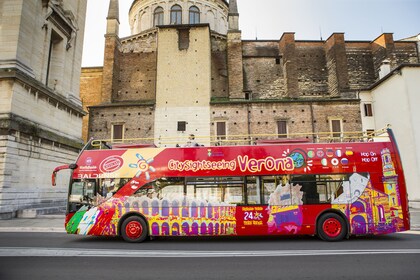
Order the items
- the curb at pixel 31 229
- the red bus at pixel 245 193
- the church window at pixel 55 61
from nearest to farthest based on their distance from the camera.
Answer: the red bus at pixel 245 193
the curb at pixel 31 229
the church window at pixel 55 61

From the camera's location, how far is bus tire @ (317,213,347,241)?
8.74 metres

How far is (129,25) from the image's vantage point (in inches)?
1593

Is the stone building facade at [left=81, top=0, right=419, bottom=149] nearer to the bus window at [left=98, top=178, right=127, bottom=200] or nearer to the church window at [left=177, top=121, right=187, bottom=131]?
the church window at [left=177, top=121, right=187, bottom=131]

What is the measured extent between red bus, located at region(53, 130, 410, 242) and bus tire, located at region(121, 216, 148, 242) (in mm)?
29

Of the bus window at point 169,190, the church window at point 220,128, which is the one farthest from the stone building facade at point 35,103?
the church window at point 220,128

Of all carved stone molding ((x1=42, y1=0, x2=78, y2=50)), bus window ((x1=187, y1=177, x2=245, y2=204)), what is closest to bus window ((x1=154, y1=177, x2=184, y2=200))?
bus window ((x1=187, y1=177, x2=245, y2=204))

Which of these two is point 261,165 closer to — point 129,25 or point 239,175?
point 239,175

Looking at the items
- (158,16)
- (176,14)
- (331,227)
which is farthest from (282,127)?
(158,16)

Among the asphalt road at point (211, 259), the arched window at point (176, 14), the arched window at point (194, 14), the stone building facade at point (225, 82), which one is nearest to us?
the asphalt road at point (211, 259)

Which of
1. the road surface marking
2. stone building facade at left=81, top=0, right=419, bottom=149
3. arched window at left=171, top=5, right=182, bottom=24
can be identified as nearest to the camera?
the road surface marking

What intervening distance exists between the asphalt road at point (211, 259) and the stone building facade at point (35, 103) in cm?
720

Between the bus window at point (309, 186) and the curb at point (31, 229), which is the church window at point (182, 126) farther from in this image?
the bus window at point (309, 186)

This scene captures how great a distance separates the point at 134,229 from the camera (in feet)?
28.9

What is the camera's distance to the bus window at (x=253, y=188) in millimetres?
8867
